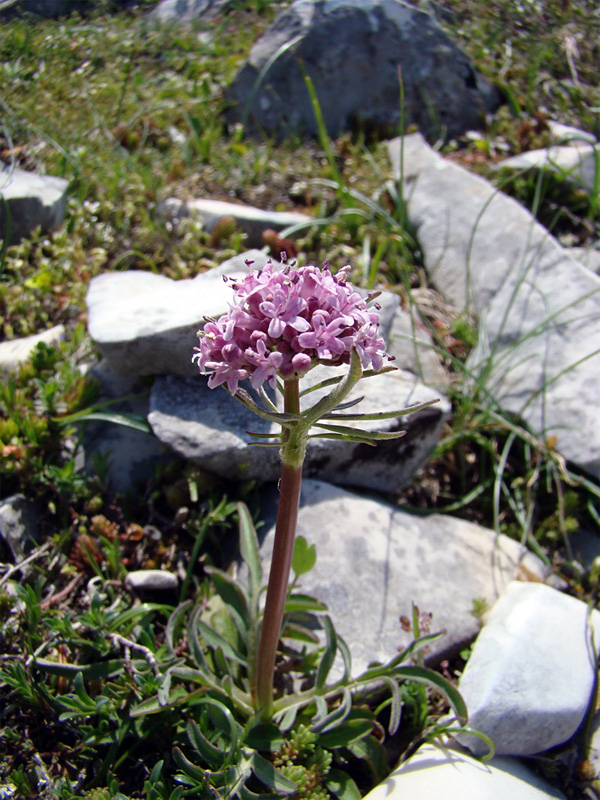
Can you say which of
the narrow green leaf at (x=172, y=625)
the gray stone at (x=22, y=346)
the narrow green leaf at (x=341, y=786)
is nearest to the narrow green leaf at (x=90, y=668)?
the narrow green leaf at (x=172, y=625)

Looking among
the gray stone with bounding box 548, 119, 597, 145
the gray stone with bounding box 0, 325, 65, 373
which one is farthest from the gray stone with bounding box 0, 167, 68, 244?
the gray stone with bounding box 548, 119, 597, 145

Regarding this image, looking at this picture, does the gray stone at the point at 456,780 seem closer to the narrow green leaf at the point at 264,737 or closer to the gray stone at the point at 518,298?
the narrow green leaf at the point at 264,737

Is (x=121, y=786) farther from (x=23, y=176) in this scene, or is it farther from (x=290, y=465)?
(x=23, y=176)

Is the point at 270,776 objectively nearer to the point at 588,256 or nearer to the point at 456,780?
the point at 456,780

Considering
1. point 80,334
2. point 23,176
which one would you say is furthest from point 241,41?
point 80,334

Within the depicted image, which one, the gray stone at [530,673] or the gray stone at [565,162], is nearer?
the gray stone at [530,673]
